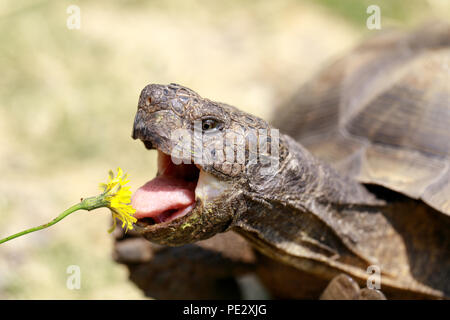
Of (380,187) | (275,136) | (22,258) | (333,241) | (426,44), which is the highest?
(426,44)

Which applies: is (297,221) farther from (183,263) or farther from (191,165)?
(183,263)

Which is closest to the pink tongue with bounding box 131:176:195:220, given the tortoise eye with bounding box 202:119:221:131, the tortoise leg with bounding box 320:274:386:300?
the tortoise eye with bounding box 202:119:221:131

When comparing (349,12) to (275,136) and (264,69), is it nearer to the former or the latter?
(264,69)

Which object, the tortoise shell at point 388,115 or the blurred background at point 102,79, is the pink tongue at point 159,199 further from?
the blurred background at point 102,79

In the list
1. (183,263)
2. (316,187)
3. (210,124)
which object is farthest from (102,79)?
(210,124)

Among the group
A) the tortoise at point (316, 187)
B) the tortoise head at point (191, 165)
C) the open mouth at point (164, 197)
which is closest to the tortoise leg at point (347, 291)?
the tortoise at point (316, 187)

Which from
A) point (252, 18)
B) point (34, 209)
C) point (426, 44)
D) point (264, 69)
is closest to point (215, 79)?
point (264, 69)
